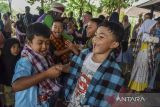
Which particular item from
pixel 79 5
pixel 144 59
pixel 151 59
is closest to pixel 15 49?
pixel 144 59

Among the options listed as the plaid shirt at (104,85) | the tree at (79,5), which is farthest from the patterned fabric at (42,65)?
the tree at (79,5)

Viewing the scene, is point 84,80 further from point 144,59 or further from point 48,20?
point 144,59

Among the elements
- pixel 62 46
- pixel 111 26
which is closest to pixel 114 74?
pixel 111 26

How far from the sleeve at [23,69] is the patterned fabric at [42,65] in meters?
0.06

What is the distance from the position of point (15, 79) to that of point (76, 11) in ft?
56.6

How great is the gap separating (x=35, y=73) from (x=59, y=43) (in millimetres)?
1750

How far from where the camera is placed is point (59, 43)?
4230 mm

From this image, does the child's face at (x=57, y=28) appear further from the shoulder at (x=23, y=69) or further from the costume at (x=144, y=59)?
the costume at (x=144, y=59)

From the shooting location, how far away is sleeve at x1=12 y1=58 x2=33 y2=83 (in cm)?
234

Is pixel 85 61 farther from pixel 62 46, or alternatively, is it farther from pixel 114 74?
pixel 62 46

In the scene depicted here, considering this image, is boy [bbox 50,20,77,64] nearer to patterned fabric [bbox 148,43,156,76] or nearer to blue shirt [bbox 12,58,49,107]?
blue shirt [bbox 12,58,49,107]

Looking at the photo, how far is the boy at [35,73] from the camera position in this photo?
2.34 meters

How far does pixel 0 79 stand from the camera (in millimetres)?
→ 4074

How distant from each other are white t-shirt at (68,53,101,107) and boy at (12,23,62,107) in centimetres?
20
